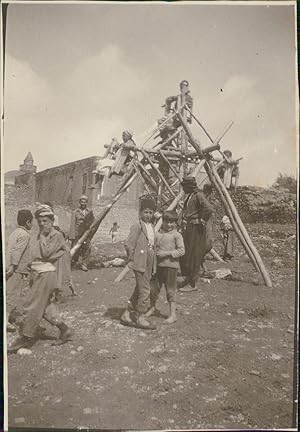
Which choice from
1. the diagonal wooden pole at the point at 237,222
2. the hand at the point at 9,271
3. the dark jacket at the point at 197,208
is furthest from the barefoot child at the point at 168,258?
the hand at the point at 9,271

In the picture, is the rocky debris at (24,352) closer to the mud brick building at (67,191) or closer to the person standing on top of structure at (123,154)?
the mud brick building at (67,191)

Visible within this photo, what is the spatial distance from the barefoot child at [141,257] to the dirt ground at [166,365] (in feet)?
0.35

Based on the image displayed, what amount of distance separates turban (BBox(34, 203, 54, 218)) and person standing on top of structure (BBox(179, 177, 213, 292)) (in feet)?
4.53

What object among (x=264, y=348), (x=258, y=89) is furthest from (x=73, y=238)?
(x=258, y=89)

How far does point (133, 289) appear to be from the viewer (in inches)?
164

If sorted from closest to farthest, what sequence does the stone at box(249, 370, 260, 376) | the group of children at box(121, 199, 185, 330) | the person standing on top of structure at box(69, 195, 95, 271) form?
1. the stone at box(249, 370, 260, 376)
2. the group of children at box(121, 199, 185, 330)
3. the person standing on top of structure at box(69, 195, 95, 271)

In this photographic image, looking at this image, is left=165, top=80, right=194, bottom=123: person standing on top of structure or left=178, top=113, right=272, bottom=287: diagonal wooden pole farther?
left=178, top=113, right=272, bottom=287: diagonal wooden pole

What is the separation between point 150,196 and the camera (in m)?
4.41

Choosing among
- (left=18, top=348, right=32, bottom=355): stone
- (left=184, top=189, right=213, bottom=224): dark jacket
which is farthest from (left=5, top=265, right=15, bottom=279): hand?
(left=184, top=189, right=213, bottom=224): dark jacket

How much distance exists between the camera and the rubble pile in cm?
437

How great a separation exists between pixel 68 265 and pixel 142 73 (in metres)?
2.13

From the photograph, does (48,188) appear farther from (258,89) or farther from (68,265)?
(258,89)

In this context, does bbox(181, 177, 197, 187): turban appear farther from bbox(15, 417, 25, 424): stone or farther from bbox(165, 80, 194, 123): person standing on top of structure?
bbox(15, 417, 25, 424): stone

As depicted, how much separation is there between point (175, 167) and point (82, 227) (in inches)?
49.8
